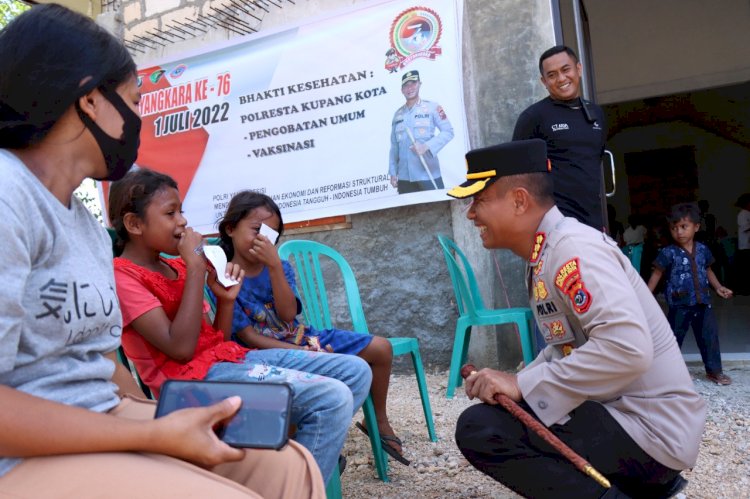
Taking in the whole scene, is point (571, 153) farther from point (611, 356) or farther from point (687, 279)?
point (611, 356)

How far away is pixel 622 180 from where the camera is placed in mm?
12078

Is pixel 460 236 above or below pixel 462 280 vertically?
above

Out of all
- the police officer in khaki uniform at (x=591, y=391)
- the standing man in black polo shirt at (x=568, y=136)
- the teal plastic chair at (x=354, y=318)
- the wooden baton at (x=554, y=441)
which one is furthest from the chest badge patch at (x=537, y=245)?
the standing man in black polo shirt at (x=568, y=136)

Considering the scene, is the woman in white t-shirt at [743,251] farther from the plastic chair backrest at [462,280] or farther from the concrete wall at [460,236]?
the plastic chair backrest at [462,280]

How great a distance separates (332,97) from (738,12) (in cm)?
546

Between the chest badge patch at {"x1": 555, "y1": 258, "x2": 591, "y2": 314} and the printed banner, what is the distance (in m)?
2.61

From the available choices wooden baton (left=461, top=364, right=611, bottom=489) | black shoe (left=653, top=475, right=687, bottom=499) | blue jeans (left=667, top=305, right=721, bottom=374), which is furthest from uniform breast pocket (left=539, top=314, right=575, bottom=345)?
blue jeans (left=667, top=305, right=721, bottom=374)

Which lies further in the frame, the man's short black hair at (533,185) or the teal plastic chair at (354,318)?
the teal plastic chair at (354,318)

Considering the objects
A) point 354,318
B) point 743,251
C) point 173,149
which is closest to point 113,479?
point 354,318

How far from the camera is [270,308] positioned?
2.68m

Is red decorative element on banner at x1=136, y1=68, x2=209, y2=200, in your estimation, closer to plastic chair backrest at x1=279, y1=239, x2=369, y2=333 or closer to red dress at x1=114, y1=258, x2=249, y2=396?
plastic chair backrest at x1=279, y1=239, x2=369, y2=333

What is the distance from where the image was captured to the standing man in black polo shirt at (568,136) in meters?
3.61

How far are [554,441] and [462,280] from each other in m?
2.31

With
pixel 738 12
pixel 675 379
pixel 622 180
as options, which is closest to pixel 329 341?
pixel 675 379
